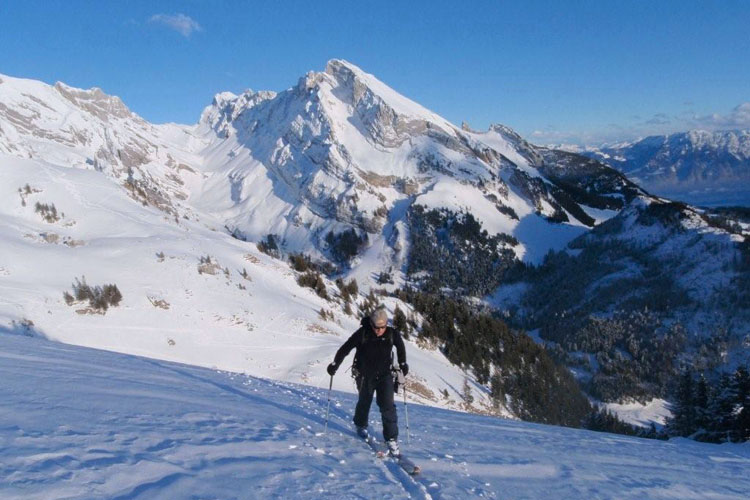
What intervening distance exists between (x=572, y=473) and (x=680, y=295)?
479 feet

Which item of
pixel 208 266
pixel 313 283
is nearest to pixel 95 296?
pixel 208 266

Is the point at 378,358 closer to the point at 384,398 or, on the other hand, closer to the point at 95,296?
the point at 384,398

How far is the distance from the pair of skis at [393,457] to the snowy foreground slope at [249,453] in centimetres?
17

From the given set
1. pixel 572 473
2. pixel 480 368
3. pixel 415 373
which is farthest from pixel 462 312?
pixel 572 473

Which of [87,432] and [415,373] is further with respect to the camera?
[415,373]

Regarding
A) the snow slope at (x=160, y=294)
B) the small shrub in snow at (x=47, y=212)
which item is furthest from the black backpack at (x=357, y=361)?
the small shrub in snow at (x=47, y=212)

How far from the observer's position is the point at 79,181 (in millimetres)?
60406

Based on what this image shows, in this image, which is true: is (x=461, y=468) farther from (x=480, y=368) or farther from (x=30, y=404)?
(x=480, y=368)

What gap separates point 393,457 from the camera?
9.27m

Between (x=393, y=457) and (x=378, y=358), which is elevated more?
(x=378, y=358)

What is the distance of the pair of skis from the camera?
27.6 feet

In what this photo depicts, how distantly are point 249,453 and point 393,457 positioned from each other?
9.96 ft

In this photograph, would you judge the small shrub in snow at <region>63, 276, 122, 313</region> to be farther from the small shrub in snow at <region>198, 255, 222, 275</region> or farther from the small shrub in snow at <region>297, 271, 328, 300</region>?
the small shrub in snow at <region>297, 271, 328, 300</region>

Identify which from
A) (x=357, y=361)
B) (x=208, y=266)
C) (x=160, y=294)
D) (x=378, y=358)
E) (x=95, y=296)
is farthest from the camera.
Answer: (x=208, y=266)
